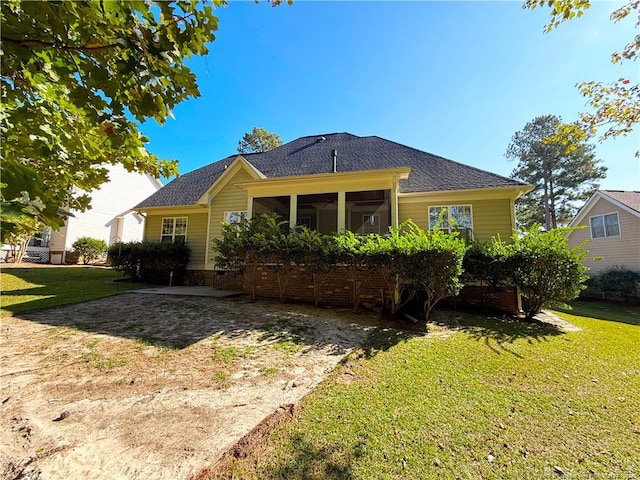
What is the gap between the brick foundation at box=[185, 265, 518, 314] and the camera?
8.30 meters

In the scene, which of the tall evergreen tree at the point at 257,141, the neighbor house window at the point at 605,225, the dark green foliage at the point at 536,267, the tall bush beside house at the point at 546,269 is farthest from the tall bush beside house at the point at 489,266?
the tall evergreen tree at the point at 257,141

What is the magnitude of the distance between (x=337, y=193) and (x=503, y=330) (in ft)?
20.9

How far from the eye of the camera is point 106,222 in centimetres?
2041

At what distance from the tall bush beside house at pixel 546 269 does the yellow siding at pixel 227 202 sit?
10.0 metres

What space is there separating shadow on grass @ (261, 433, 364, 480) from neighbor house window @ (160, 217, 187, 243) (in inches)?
507

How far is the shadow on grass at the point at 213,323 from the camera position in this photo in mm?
5301

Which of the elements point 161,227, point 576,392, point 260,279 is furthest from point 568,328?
point 161,227

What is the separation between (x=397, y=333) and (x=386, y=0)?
799 centimetres

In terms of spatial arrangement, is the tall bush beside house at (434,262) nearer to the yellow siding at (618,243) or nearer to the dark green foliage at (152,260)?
the dark green foliage at (152,260)

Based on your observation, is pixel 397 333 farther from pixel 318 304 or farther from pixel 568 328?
pixel 568 328

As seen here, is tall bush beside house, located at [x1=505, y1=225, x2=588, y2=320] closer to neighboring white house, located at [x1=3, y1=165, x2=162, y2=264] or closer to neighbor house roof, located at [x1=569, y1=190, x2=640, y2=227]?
neighbor house roof, located at [x1=569, y1=190, x2=640, y2=227]

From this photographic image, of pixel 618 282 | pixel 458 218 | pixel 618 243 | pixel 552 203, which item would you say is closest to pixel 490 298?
pixel 458 218

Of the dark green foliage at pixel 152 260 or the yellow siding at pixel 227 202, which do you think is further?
the dark green foliage at pixel 152 260

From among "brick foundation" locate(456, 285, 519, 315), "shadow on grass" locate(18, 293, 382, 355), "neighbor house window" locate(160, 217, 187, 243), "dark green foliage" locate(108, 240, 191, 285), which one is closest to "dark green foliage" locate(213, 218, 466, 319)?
"shadow on grass" locate(18, 293, 382, 355)
